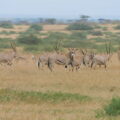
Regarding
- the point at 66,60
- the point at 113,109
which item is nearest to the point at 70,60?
the point at 66,60

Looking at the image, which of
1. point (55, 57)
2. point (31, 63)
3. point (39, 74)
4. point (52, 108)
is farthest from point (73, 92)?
point (31, 63)

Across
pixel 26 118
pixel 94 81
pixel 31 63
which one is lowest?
pixel 31 63

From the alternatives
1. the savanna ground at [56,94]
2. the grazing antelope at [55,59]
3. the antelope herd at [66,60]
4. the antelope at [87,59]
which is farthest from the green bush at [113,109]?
the antelope at [87,59]

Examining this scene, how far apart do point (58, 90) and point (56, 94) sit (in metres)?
1.88

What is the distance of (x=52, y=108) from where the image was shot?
16719mm

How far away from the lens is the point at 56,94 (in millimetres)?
18953

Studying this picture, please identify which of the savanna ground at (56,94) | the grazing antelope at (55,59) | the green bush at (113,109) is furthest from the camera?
the grazing antelope at (55,59)

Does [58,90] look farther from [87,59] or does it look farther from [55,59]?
[87,59]

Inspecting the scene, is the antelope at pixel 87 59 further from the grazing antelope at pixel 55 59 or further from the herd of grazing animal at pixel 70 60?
the grazing antelope at pixel 55 59

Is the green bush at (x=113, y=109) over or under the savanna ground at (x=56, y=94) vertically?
over

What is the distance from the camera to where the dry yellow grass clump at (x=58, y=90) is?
14.8 metres

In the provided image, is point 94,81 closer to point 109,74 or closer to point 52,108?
point 109,74

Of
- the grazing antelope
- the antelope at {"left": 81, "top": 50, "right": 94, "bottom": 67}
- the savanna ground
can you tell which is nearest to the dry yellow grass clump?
the savanna ground

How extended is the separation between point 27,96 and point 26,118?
494 cm
